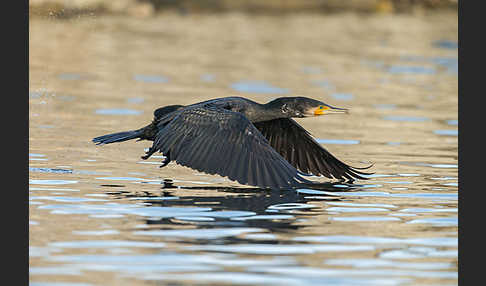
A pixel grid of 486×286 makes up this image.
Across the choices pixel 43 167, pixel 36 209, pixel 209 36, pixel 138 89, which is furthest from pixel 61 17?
pixel 36 209

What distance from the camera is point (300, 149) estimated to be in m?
11.4

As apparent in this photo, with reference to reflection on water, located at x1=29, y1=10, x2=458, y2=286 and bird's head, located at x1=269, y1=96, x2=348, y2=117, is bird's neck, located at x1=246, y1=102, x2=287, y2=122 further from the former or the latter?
reflection on water, located at x1=29, y1=10, x2=458, y2=286

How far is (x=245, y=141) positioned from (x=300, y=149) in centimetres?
186

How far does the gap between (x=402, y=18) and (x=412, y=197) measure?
35145 millimetres

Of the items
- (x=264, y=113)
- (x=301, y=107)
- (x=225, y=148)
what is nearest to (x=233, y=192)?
(x=225, y=148)

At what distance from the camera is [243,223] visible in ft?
27.9

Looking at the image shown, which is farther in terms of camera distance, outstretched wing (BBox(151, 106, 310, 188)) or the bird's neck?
the bird's neck

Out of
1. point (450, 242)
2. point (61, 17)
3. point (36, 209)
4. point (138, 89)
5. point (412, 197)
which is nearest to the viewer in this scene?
point (450, 242)

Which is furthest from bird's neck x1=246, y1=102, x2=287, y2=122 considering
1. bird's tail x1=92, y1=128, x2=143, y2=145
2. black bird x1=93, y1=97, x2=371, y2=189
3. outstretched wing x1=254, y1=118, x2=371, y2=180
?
bird's tail x1=92, y1=128, x2=143, y2=145

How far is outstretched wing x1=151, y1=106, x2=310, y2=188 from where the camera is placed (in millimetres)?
9383

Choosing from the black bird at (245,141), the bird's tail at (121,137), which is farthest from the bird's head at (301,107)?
the bird's tail at (121,137)

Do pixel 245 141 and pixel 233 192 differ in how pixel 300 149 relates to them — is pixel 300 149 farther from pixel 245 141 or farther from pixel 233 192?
pixel 245 141

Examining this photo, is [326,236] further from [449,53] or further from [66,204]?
[449,53]

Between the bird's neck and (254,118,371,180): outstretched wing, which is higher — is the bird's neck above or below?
above
